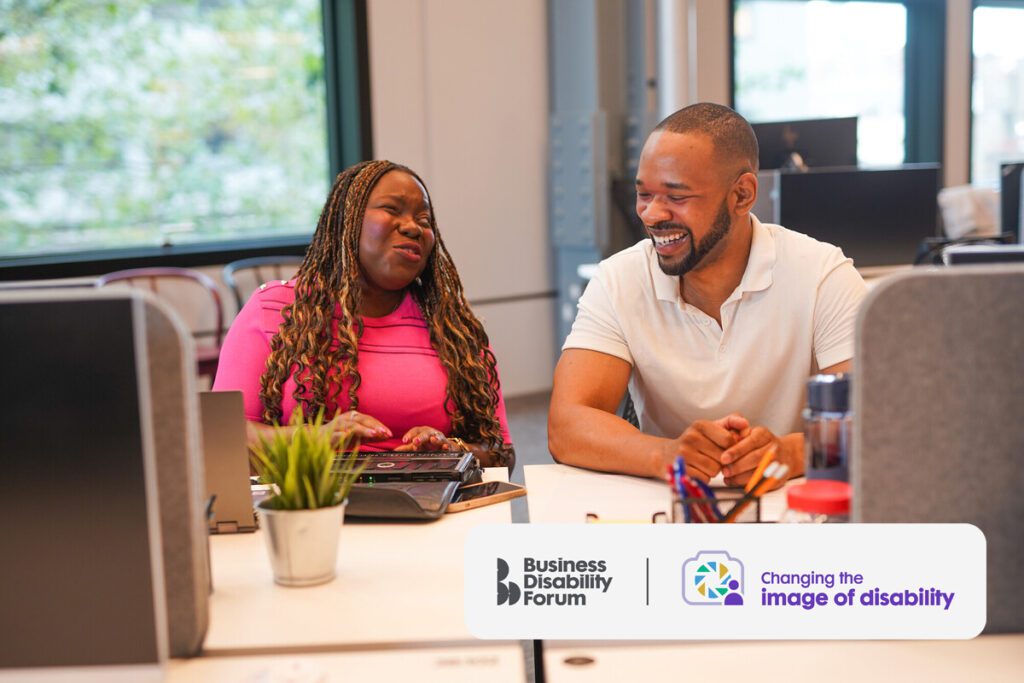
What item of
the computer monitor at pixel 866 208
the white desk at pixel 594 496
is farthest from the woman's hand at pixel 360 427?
the computer monitor at pixel 866 208

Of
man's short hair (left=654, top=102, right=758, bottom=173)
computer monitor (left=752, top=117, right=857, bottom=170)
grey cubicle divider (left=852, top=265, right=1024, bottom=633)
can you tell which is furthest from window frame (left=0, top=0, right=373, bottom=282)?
grey cubicle divider (left=852, top=265, right=1024, bottom=633)

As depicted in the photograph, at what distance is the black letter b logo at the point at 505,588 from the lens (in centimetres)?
116

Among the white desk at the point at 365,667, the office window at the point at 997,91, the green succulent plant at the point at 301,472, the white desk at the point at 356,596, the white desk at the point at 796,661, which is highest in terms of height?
the office window at the point at 997,91

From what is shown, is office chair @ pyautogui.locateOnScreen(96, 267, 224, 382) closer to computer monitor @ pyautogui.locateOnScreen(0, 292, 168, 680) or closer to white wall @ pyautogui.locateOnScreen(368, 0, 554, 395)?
white wall @ pyautogui.locateOnScreen(368, 0, 554, 395)

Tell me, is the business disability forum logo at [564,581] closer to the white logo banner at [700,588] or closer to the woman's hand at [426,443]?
the white logo banner at [700,588]

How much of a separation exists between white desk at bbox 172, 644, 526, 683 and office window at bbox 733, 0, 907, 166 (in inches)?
223

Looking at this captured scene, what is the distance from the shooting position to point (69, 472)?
1.05 meters

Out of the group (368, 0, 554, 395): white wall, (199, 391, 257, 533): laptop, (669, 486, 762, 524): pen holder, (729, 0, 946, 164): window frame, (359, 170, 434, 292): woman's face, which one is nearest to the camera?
(669, 486, 762, 524): pen holder

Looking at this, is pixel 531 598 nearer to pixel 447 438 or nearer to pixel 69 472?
pixel 69 472

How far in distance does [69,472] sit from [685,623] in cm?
65

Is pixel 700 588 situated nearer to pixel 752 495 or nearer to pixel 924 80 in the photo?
pixel 752 495

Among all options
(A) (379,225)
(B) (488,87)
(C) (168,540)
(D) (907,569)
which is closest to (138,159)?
(B) (488,87)

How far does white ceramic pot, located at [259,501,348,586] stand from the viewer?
1.30m

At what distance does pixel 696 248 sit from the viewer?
2068 millimetres
